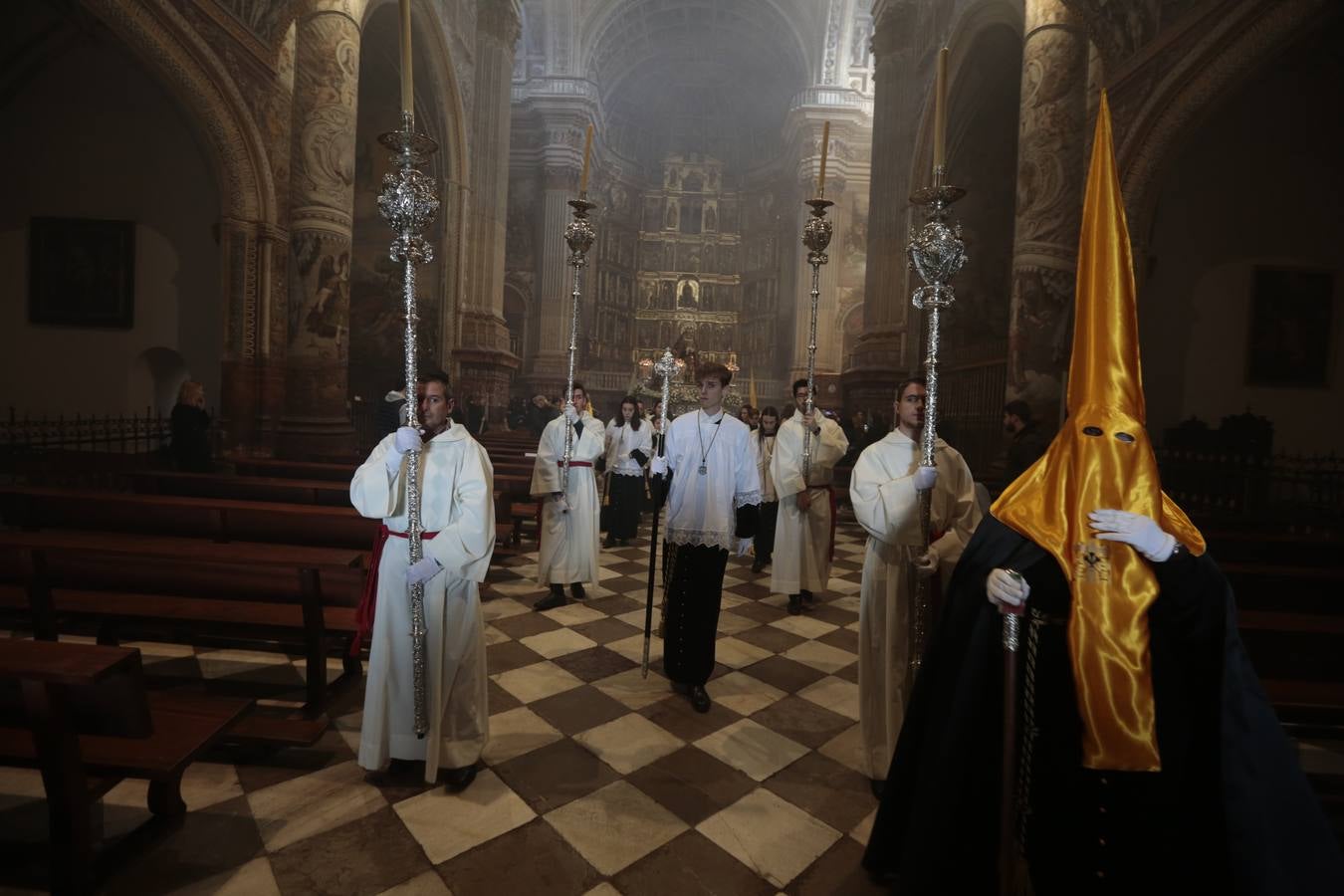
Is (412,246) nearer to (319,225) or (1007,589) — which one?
(1007,589)

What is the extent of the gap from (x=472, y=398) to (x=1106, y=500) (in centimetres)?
1274

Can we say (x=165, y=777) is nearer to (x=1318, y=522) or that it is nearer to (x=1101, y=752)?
(x=1101, y=752)

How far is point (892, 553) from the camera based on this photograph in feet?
9.92

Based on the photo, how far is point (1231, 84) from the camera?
5.32m

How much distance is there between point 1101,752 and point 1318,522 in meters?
7.27

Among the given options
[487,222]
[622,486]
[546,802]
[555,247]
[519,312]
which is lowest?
[546,802]

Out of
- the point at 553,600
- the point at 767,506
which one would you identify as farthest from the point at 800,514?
the point at 553,600

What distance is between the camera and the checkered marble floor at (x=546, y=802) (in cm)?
230

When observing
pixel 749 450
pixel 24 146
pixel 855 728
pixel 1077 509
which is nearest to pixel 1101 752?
pixel 1077 509

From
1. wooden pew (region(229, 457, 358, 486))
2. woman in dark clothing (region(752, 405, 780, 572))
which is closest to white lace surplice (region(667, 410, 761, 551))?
woman in dark clothing (region(752, 405, 780, 572))

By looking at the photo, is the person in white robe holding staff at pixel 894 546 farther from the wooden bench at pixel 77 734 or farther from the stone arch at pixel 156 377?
the stone arch at pixel 156 377

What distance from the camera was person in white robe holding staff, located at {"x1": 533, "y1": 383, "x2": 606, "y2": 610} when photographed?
18.2ft

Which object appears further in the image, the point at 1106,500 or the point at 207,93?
the point at 207,93

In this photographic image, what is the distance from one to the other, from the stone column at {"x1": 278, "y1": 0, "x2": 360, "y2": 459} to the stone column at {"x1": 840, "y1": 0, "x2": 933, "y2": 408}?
344 inches
